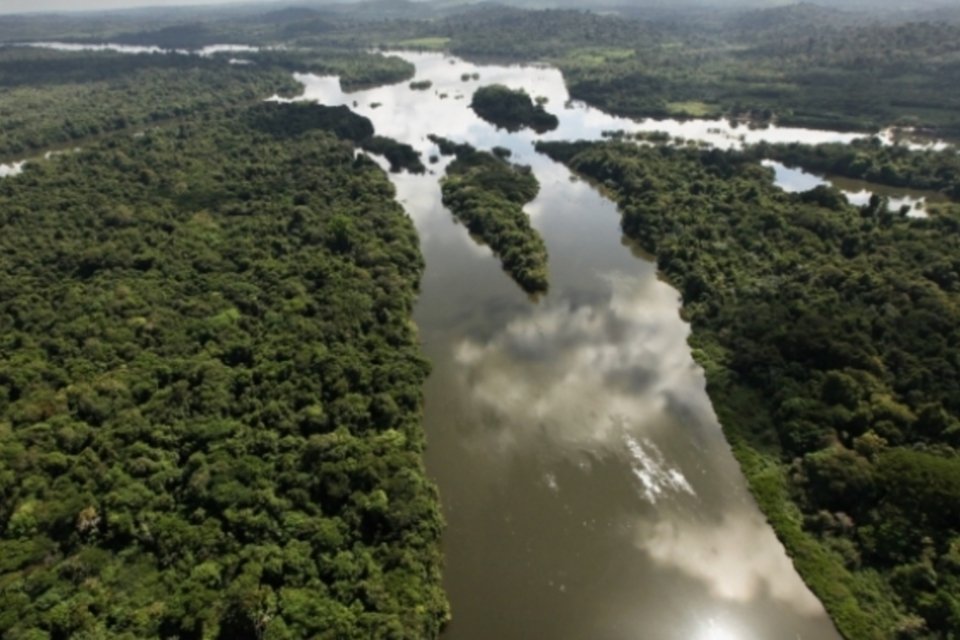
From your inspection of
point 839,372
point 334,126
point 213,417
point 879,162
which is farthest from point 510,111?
point 213,417

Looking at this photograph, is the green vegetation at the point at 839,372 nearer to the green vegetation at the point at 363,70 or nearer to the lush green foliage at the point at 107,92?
the lush green foliage at the point at 107,92

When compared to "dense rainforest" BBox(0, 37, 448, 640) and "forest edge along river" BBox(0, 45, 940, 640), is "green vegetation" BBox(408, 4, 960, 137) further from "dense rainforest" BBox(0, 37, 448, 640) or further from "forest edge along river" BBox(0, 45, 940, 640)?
"dense rainforest" BBox(0, 37, 448, 640)

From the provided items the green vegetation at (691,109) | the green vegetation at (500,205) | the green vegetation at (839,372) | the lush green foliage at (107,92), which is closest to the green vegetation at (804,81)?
the green vegetation at (691,109)

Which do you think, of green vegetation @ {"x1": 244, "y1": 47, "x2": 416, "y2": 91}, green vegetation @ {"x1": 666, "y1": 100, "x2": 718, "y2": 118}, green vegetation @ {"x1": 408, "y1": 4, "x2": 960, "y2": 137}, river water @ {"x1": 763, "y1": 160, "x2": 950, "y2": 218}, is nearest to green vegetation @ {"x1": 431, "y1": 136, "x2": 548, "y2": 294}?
river water @ {"x1": 763, "y1": 160, "x2": 950, "y2": 218}

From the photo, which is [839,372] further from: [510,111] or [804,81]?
[804,81]

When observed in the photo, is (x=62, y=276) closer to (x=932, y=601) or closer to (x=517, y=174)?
(x=517, y=174)

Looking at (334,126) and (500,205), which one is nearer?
(500,205)
